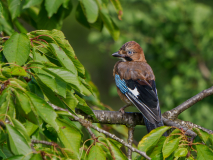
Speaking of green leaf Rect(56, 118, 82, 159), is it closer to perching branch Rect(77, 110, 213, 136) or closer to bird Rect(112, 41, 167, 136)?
perching branch Rect(77, 110, 213, 136)

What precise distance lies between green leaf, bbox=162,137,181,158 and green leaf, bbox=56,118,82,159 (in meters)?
0.49

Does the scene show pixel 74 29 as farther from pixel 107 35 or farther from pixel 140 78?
pixel 140 78

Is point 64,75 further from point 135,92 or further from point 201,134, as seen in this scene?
point 135,92

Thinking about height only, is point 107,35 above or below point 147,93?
above

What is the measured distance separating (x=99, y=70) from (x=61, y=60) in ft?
33.0

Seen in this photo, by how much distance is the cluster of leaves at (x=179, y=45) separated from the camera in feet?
14.4

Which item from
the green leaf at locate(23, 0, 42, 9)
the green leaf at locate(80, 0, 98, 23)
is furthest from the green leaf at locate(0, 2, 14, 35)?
the green leaf at locate(80, 0, 98, 23)

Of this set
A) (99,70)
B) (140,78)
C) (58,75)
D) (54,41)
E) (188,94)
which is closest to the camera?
(58,75)

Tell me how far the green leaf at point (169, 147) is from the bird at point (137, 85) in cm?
100

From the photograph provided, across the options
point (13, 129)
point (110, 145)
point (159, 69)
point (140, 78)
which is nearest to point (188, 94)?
point (159, 69)

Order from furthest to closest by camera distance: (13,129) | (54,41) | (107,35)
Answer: (107,35), (54,41), (13,129)

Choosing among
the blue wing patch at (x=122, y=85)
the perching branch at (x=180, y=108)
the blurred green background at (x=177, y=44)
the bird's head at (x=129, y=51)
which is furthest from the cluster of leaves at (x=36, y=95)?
the blurred green background at (x=177, y=44)

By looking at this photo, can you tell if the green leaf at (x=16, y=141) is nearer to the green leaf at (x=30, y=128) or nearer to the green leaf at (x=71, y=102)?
the green leaf at (x=30, y=128)

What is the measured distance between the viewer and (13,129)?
3.83 feet
